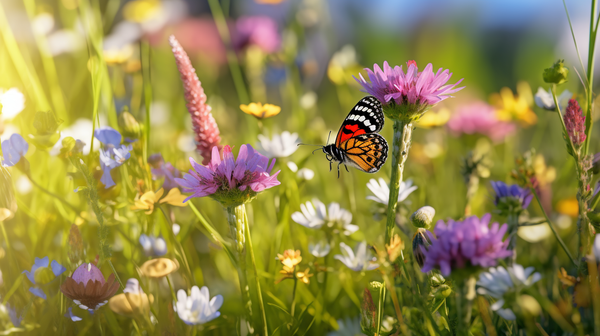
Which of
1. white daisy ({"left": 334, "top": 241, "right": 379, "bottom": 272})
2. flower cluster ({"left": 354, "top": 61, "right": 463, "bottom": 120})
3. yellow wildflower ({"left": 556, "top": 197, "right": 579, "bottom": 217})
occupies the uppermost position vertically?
flower cluster ({"left": 354, "top": 61, "right": 463, "bottom": 120})

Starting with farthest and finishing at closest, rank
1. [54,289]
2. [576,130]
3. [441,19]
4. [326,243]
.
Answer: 1. [441,19]
2. [326,243]
3. [54,289]
4. [576,130]

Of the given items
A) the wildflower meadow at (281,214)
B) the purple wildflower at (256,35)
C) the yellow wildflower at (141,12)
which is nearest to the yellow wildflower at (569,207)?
the wildflower meadow at (281,214)

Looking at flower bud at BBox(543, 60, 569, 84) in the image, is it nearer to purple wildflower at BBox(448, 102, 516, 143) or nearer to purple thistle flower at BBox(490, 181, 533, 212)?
purple thistle flower at BBox(490, 181, 533, 212)

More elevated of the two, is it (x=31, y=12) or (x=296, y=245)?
(x=31, y=12)

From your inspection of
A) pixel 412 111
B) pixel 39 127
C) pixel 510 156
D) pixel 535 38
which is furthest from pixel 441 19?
pixel 39 127

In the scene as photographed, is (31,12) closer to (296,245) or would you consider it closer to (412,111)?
(296,245)

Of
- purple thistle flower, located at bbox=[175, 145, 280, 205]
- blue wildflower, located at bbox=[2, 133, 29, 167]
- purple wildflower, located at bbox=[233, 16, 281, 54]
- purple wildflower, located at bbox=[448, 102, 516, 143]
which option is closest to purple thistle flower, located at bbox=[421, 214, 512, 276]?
purple thistle flower, located at bbox=[175, 145, 280, 205]
